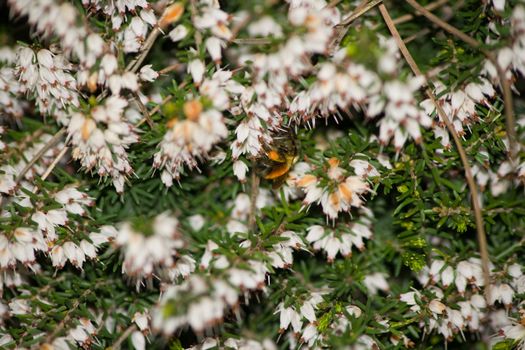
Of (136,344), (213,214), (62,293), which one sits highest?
(213,214)

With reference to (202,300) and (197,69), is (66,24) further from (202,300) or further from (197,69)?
(202,300)

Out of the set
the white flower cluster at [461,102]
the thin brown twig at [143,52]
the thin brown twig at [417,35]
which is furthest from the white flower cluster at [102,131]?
the thin brown twig at [417,35]

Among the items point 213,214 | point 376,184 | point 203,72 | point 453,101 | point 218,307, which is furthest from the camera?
point 213,214

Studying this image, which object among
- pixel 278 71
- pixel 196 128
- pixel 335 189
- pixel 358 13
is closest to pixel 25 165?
pixel 196 128

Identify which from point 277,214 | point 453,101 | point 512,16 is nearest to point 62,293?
point 277,214

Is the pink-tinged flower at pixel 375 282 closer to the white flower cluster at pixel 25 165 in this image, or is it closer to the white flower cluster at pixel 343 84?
the white flower cluster at pixel 343 84

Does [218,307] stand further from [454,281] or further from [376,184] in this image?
[454,281]
